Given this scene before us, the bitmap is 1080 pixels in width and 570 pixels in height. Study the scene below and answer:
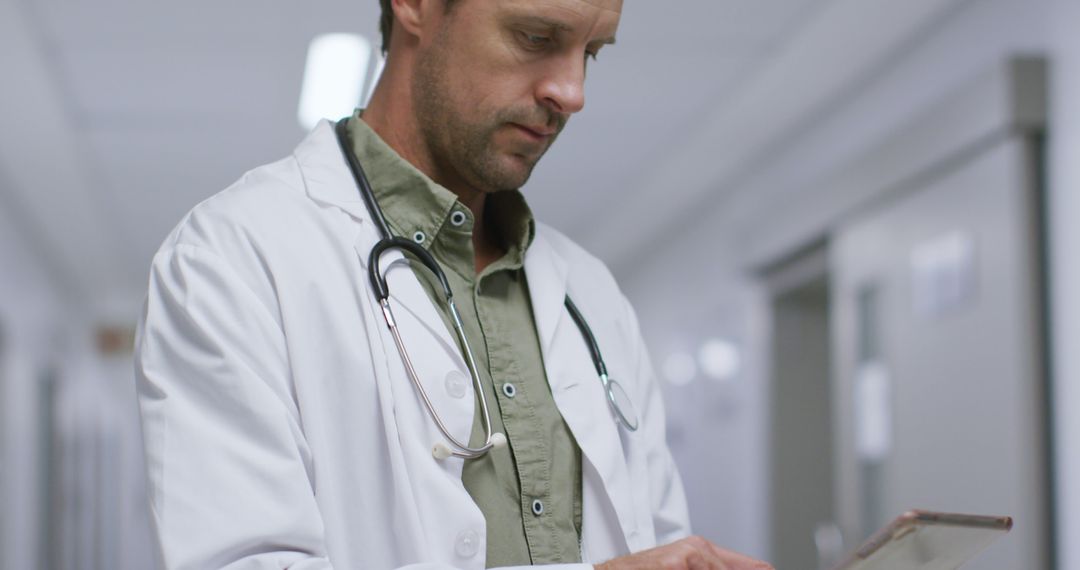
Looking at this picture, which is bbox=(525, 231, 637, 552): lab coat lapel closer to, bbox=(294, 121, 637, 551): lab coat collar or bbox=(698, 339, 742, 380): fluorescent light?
bbox=(294, 121, 637, 551): lab coat collar

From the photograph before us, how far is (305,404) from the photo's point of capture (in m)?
1.15

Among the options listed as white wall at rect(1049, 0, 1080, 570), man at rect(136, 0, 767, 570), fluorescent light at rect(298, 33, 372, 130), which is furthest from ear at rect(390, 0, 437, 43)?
fluorescent light at rect(298, 33, 372, 130)

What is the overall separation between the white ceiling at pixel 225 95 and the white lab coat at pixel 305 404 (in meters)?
2.22

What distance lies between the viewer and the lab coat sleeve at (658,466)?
1.51 metres

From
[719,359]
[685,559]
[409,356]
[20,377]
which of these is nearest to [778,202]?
[719,359]

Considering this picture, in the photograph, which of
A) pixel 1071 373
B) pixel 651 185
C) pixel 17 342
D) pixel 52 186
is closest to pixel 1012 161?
pixel 1071 373

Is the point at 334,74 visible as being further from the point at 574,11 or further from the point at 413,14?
the point at 574,11

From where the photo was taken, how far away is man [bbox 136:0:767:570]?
1085mm

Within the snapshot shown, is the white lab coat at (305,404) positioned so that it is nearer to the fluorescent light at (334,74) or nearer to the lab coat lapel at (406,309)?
the lab coat lapel at (406,309)

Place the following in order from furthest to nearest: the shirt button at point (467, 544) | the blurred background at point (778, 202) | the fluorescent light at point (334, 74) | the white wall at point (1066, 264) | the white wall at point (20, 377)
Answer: the white wall at point (20, 377)
the fluorescent light at point (334, 74)
the blurred background at point (778, 202)
the white wall at point (1066, 264)
the shirt button at point (467, 544)

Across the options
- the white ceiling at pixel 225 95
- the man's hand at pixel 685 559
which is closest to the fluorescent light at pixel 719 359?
the white ceiling at pixel 225 95

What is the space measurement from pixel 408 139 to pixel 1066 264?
6.17 ft

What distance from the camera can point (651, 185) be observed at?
219 inches

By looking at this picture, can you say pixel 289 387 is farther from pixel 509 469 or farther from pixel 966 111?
pixel 966 111
